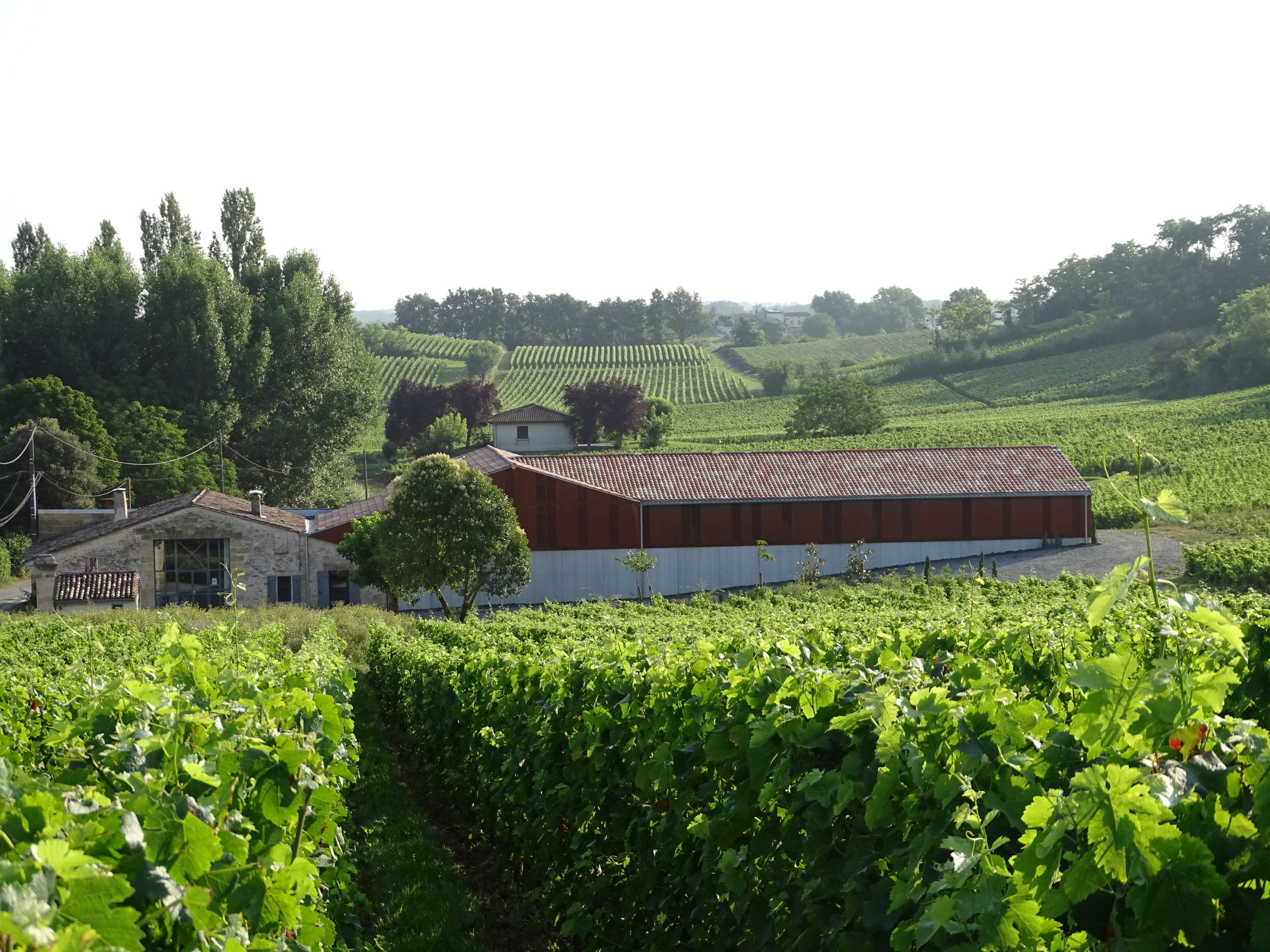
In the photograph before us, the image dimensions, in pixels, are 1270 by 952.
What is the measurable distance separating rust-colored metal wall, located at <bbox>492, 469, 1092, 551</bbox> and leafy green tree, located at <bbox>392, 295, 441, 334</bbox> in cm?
12188

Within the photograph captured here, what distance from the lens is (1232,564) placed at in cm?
2731

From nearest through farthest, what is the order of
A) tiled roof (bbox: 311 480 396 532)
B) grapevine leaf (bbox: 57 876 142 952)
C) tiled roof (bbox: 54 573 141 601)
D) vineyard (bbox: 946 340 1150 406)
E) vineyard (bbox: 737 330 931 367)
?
grapevine leaf (bbox: 57 876 142 952) → tiled roof (bbox: 54 573 141 601) → tiled roof (bbox: 311 480 396 532) → vineyard (bbox: 946 340 1150 406) → vineyard (bbox: 737 330 931 367)

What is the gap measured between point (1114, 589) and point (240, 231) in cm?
6199

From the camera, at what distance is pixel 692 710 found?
494cm

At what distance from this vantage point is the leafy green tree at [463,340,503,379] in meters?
121

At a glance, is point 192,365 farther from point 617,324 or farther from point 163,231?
point 617,324

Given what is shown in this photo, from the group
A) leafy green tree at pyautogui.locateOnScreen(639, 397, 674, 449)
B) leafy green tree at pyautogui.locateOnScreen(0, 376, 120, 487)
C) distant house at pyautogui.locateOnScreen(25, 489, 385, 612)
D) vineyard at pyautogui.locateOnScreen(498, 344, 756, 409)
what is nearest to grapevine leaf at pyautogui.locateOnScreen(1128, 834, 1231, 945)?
distant house at pyautogui.locateOnScreen(25, 489, 385, 612)

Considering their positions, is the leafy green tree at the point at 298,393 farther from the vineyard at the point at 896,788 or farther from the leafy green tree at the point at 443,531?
the vineyard at the point at 896,788

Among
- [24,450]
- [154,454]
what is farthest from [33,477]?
[154,454]

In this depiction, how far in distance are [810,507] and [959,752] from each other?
114 ft

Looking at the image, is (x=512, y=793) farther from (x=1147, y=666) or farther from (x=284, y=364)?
(x=284, y=364)

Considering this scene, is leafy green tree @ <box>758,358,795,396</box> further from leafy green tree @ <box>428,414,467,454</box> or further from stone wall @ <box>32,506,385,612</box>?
stone wall @ <box>32,506,385,612</box>

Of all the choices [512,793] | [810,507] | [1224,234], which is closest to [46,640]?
[512,793]

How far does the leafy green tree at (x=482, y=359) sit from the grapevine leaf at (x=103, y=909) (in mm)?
116997
